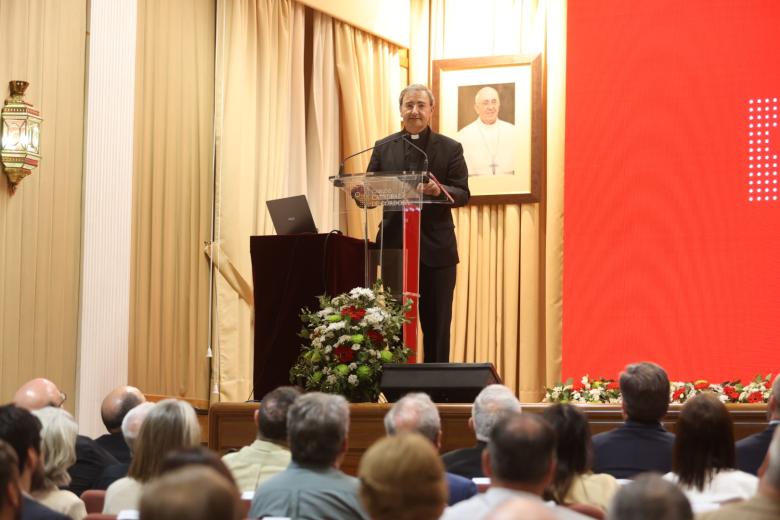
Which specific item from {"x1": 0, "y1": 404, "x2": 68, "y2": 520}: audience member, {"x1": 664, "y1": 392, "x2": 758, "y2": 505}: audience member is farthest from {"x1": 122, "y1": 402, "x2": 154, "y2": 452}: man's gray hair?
{"x1": 664, "y1": 392, "x2": 758, "y2": 505}: audience member

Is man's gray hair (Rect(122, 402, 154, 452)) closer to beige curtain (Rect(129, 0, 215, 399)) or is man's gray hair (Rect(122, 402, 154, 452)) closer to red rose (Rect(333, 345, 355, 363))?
red rose (Rect(333, 345, 355, 363))

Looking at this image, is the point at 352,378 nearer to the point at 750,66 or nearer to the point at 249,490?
the point at 249,490

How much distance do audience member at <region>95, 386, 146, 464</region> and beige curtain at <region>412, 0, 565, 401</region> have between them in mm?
5142

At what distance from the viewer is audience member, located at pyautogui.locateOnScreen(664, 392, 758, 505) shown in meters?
3.48

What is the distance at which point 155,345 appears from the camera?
318 inches

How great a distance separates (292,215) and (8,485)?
421cm

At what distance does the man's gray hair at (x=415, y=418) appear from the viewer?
3738 mm

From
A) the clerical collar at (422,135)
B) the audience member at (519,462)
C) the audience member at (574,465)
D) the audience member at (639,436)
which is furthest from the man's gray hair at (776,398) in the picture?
the clerical collar at (422,135)

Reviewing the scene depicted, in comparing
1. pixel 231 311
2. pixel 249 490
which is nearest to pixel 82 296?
pixel 231 311

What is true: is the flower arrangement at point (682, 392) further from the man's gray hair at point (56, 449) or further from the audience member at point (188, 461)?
the audience member at point (188, 461)

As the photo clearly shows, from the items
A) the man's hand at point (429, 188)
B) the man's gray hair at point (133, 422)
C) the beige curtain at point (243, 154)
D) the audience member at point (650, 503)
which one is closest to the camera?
the audience member at point (650, 503)

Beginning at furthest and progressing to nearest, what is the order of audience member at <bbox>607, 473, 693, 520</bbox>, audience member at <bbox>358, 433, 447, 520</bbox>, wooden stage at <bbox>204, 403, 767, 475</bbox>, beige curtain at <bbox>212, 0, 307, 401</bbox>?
beige curtain at <bbox>212, 0, 307, 401</bbox> < wooden stage at <bbox>204, 403, 767, 475</bbox> < audience member at <bbox>358, 433, 447, 520</bbox> < audience member at <bbox>607, 473, 693, 520</bbox>

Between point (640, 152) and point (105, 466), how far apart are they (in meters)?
5.93

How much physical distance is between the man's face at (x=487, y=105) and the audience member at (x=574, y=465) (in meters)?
6.58
